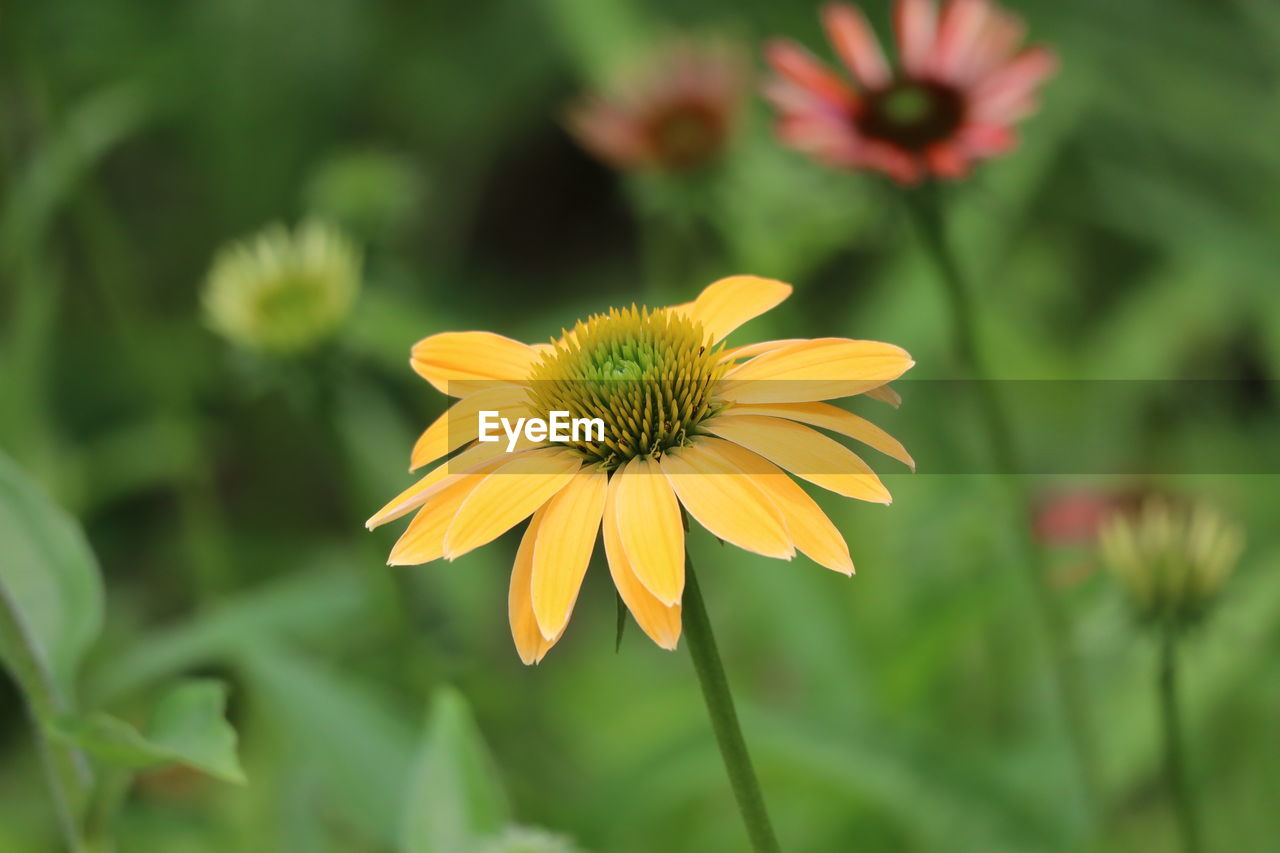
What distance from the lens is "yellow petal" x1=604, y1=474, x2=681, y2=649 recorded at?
52cm

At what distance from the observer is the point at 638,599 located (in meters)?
0.55

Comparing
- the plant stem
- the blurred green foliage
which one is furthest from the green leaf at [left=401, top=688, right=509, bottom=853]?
the plant stem

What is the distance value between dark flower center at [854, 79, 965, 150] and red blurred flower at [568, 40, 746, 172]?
0.54 metres

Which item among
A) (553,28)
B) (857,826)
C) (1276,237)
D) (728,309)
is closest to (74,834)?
(728,309)

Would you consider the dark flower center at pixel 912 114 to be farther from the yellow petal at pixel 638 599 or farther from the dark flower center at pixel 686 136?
the yellow petal at pixel 638 599

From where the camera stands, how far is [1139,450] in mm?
2029

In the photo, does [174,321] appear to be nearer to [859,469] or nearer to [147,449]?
[147,449]

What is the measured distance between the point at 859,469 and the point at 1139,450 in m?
1.60

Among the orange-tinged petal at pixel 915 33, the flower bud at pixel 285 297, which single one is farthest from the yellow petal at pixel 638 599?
the flower bud at pixel 285 297

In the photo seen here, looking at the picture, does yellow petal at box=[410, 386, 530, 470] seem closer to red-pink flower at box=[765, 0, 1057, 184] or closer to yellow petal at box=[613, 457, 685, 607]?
yellow petal at box=[613, 457, 685, 607]

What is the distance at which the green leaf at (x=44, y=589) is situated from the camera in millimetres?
765

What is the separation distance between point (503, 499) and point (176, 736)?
0.30 meters

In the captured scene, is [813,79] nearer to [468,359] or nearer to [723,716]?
[468,359]

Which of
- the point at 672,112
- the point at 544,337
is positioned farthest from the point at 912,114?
the point at 544,337
